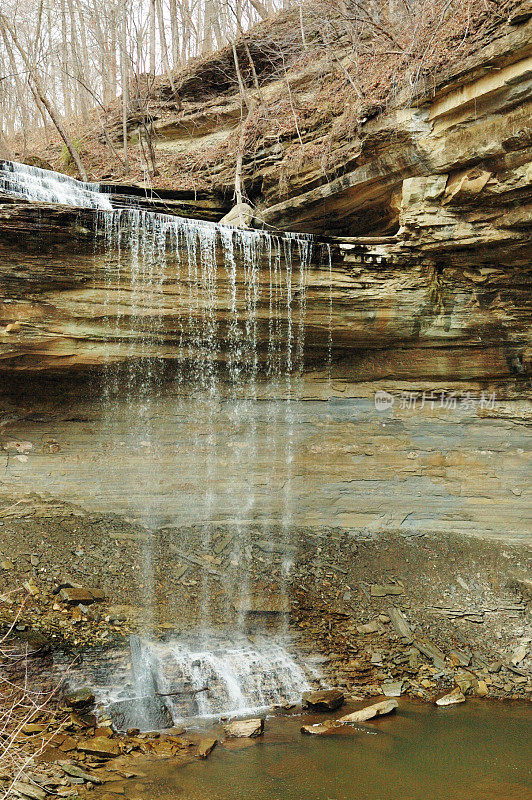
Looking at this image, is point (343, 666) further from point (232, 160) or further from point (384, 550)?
point (232, 160)

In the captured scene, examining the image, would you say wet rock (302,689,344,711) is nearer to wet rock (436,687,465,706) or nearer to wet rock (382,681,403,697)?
wet rock (382,681,403,697)

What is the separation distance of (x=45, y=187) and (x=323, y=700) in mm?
8329

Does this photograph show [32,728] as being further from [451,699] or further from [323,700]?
[451,699]

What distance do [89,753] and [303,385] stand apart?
20.1 feet

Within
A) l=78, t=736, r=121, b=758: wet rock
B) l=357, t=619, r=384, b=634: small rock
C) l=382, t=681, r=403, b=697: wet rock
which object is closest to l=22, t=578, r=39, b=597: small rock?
l=78, t=736, r=121, b=758: wet rock

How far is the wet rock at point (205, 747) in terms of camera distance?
4938mm

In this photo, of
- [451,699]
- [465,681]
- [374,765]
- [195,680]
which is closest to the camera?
[374,765]

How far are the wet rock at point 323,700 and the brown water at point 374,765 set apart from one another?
290 millimetres

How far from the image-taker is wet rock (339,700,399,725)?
18.8 ft

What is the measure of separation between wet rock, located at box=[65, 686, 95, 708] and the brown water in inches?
40.9

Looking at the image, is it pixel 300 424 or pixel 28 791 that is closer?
pixel 28 791

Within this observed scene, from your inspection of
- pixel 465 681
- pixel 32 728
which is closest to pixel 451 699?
pixel 465 681

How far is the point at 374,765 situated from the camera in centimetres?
492

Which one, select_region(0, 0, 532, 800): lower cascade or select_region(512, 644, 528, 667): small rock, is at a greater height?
select_region(0, 0, 532, 800): lower cascade
